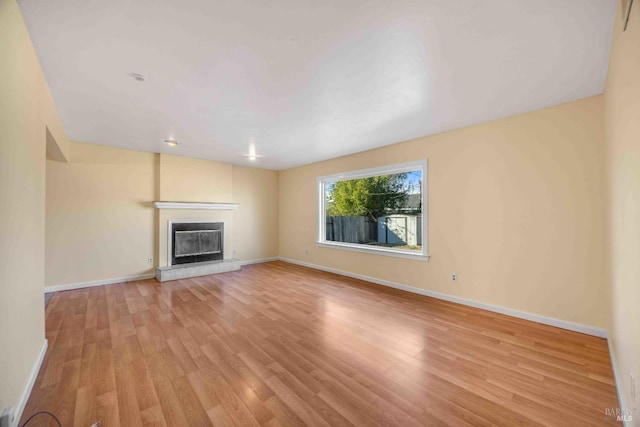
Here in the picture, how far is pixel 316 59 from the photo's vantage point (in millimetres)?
1923

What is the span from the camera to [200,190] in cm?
550

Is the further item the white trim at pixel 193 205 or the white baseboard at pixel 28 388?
the white trim at pixel 193 205

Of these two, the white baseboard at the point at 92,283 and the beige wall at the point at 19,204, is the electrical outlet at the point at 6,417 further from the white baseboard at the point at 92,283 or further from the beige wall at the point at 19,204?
the white baseboard at the point at 92,283

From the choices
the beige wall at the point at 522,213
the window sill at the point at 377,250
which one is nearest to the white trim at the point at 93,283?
the window sill at the point at 377,250

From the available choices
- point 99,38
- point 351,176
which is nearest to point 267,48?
point 99,38

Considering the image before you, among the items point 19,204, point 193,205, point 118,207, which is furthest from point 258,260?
point 19,204

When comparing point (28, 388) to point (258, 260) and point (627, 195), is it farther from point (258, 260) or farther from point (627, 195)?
point (258, 260)

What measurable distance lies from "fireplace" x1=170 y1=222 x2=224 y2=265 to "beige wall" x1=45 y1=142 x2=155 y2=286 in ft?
1.44

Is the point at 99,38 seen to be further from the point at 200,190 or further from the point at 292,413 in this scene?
the point at 200,190

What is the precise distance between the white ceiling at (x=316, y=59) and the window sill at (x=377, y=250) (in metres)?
1.99

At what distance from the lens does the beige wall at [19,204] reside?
4.42 ft

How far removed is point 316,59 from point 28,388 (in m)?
3.19

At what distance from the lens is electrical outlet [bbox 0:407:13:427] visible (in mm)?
1263

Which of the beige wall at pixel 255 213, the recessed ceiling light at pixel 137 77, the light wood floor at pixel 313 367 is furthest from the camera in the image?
the beige wall at pixel 255 213
